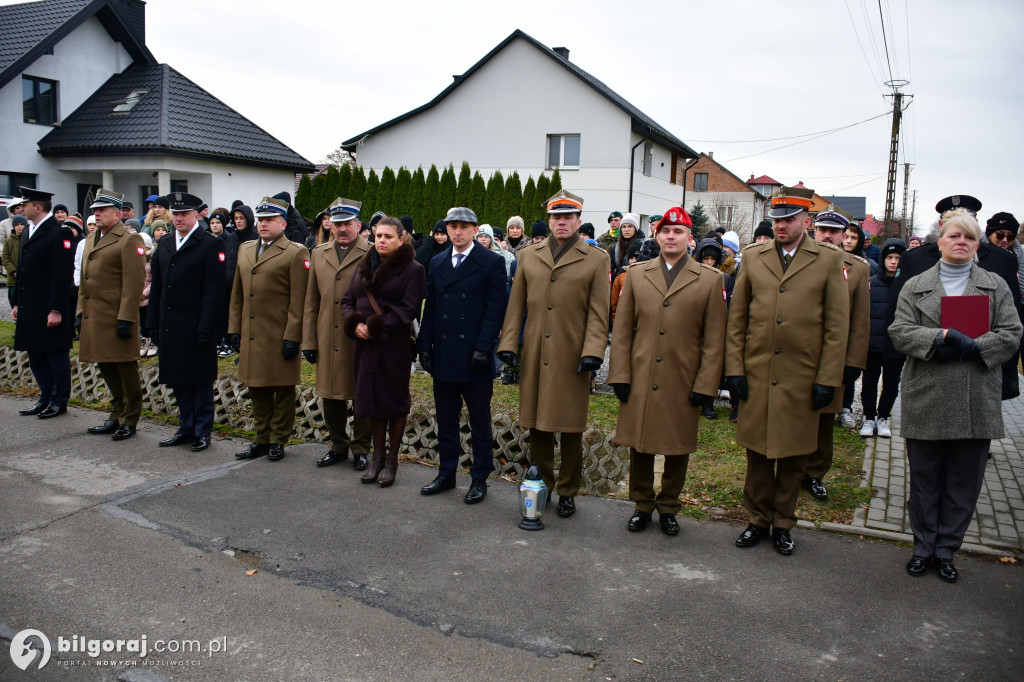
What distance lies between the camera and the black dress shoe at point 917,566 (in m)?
4.66

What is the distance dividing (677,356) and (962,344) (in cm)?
172

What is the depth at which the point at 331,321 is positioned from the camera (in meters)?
6.55

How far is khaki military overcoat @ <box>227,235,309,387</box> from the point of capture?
22.6 feet

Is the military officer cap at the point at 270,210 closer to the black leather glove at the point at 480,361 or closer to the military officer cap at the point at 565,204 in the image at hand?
the black leather glove at the point at 480,361

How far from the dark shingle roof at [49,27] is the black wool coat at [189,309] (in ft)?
73.3

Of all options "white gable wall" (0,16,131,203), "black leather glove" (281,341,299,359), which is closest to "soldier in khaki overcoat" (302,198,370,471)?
"black leather glove" (281,341,299,359)

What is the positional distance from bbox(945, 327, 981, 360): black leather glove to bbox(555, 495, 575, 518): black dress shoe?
279cm

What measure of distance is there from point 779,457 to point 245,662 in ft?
11.2

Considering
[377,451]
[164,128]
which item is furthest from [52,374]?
[164,128]

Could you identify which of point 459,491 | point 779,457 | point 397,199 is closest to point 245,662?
point 459,491

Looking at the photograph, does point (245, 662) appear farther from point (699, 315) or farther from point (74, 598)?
point (699, 315)

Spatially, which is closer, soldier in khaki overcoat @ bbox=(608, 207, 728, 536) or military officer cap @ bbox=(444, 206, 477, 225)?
soldier in khaki overcoat @ bbox=(608, 207, 728, 536)

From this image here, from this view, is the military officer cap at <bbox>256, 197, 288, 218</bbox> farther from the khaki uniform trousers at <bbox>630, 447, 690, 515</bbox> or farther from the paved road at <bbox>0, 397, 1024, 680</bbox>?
the khaki uniform trousers at <bbox>630, 447, 690, 515</bbox>

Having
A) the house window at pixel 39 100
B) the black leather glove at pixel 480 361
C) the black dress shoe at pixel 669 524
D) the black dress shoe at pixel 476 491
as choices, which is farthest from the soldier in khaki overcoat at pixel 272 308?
the house window at pixel 39 100
